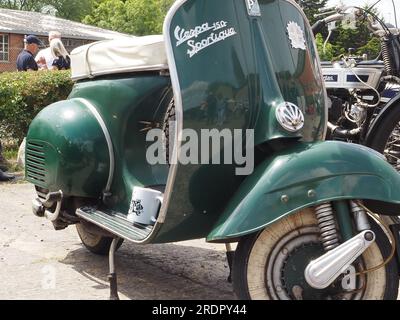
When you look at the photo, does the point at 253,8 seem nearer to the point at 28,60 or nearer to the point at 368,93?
the point at 368,93

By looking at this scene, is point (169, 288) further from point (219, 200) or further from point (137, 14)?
point (137, 14)

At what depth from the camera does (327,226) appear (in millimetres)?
2570

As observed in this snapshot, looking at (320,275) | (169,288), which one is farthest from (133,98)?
(320,275)

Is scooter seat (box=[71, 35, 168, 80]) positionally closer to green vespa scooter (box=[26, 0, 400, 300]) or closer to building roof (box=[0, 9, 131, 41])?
green vespa scooter (box=[26, 0, 400, 300])

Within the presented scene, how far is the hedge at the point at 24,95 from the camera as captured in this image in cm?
848

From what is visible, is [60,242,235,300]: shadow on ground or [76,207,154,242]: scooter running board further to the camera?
[60,242,235,300]: shadow on ground

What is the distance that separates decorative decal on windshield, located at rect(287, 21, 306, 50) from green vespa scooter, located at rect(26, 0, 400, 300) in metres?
0.01

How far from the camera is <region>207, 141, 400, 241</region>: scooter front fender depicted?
256cm

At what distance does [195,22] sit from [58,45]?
6.88 m

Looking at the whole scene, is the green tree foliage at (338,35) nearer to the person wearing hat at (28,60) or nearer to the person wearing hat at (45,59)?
the person wearing hat at (45,59)

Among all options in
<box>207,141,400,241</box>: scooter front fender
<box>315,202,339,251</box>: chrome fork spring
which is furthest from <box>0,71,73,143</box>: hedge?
<box>315,202,339,251</box>: chrome fork spring

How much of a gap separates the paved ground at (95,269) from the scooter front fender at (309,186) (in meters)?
1.00

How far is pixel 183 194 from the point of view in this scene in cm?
295

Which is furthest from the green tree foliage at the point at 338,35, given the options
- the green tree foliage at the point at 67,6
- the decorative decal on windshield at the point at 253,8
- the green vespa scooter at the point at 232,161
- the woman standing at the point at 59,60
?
the green tree foliage at the point at 67,6
